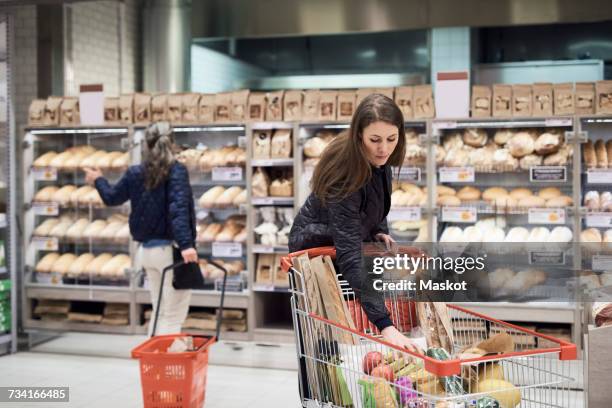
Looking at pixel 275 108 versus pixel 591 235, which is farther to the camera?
pixel 275 108

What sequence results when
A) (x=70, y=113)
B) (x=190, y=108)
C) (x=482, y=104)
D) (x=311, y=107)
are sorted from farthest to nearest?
1. (x=70, y=113)
2. (x=190, y=108)
3. (x=311, y=107)
4. (x=482, y=104)

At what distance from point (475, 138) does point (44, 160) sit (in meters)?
3.66

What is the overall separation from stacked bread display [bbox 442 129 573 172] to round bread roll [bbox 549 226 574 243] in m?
0.48

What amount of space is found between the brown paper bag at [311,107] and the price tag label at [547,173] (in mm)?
1696

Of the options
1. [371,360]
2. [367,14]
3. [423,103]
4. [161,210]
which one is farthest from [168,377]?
[367,14]

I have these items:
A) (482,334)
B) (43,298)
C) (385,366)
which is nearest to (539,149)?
(482,334)

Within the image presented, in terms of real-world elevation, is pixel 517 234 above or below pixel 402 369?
above

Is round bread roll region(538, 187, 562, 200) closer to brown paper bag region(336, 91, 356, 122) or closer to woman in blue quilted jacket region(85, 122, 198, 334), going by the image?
brown paper bag region(336, 91, 356, 122)

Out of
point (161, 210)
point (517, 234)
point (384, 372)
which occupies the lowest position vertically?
point (384, 372)

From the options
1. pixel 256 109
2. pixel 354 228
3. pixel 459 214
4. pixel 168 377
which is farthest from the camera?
pixel 256 109

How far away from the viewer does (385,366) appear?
87.6 inches

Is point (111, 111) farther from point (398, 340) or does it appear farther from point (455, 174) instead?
point (398, 340)

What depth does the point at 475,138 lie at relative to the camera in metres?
6.02

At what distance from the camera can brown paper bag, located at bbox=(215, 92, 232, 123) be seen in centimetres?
632
